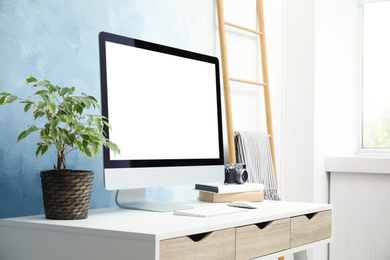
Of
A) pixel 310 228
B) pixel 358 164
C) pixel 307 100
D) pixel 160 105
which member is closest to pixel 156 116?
pixel 160 105

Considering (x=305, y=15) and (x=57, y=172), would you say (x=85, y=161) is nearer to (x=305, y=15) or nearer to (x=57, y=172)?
(x=57, y=172)

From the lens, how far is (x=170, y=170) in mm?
1765

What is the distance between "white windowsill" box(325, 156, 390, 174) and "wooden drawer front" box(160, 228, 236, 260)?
190 centimetres

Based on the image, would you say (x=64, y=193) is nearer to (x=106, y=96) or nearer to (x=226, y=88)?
(x=106, y=96)

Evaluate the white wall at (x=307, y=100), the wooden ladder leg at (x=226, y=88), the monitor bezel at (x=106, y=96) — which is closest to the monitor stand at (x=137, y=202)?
the monitor bezel at (x=106, y=96)

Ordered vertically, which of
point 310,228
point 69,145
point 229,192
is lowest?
point 310,228

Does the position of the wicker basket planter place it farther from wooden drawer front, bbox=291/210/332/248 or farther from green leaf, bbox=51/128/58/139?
wooden drawer front, bbox=291/210/332/248

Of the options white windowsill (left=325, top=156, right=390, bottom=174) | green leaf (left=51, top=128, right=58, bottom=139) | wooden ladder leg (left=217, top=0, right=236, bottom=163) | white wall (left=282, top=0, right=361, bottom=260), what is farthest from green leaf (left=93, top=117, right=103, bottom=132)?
white windowsill (left=325, top=156, right=390, bottom=174)

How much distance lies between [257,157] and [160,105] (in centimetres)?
96

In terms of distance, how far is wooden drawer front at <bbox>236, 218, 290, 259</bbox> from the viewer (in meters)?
1.54

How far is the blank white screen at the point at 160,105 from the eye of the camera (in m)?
1.60

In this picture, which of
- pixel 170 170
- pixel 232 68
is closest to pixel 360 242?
pixel 232 68

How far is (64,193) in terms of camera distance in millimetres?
1414

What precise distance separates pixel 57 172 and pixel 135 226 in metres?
0.27
